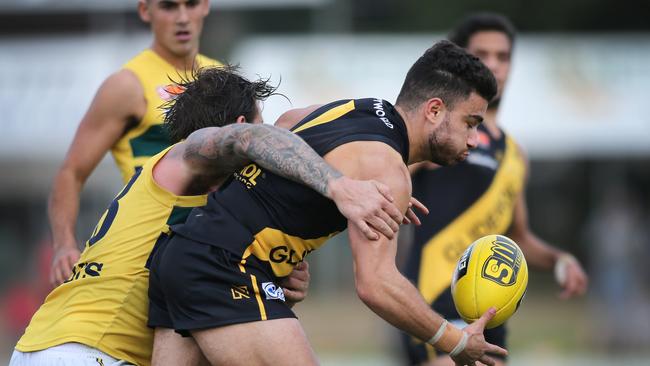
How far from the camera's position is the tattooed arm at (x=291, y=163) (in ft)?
14.8

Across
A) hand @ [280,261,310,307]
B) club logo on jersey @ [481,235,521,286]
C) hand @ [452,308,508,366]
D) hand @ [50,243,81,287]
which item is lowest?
hand @ [50,243,81,287]

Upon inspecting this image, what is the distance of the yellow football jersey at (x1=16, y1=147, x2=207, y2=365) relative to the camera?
5.03 meters

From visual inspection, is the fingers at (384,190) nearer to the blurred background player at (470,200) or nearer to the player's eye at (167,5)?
the blurred background player at (470,200)

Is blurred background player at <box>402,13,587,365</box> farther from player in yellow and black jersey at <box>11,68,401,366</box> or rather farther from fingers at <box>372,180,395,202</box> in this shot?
fingers at <box>372,180,395,202</box>

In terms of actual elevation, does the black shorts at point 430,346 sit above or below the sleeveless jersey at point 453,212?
below

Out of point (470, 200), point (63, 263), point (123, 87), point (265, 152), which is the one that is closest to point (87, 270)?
point (63, 263)

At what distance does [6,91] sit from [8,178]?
13.7 feet

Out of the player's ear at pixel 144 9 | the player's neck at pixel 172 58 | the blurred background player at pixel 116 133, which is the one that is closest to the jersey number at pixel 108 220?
the blurred background player at pixel 116 133

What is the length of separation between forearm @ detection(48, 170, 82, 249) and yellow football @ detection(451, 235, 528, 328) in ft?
7.51

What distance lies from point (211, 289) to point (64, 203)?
1886 mm

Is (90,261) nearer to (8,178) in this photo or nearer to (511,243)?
(511,243)

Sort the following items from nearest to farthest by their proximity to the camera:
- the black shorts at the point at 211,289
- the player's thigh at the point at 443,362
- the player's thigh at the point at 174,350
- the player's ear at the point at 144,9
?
1. the black shorts at the point at 211,289
2. the player's thigh at the point at 174,350
3. the player's thigh at the point at 443,362
4. the player's ear at the point at 144,9

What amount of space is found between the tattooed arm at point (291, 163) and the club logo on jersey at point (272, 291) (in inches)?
19.8

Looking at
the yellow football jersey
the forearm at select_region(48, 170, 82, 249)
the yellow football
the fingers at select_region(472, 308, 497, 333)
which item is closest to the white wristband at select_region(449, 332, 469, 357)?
the fingers at select_region(472, 308, 497, 333)
